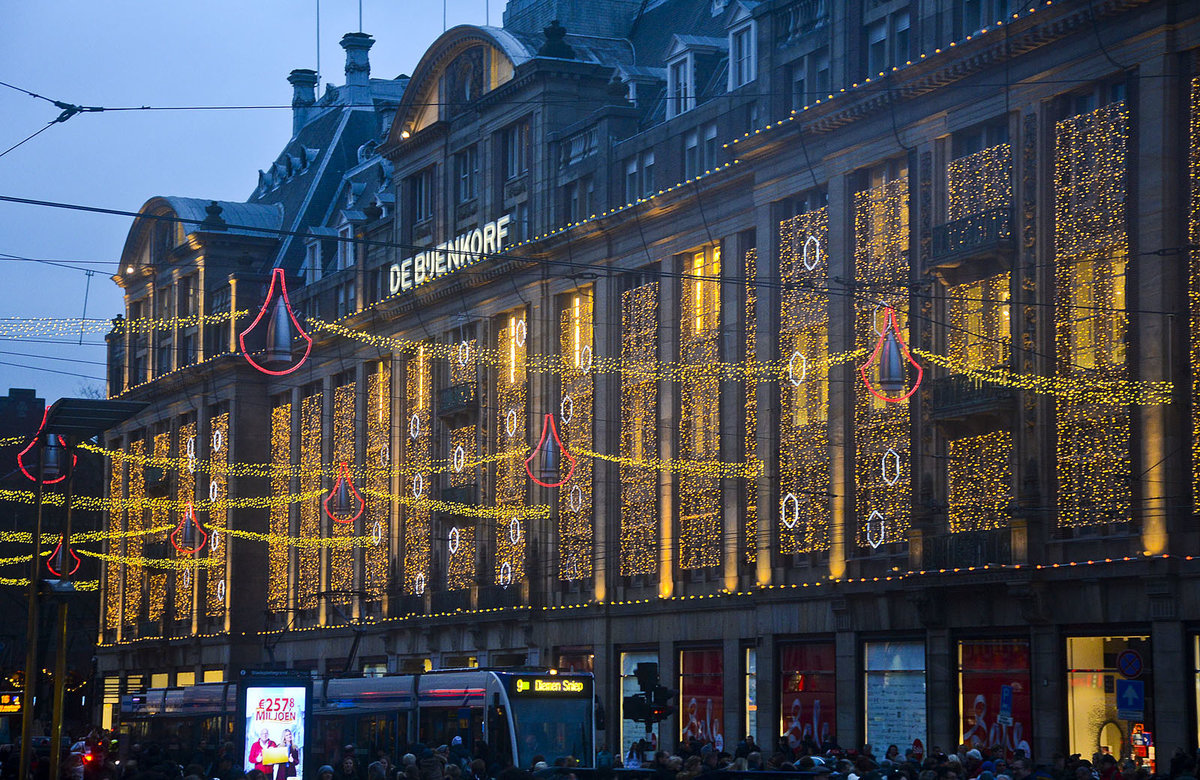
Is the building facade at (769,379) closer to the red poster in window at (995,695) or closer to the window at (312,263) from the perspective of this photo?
the red poster in window at (995,695)

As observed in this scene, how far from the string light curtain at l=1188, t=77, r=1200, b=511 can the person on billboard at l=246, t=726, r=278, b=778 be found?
16.4 meters

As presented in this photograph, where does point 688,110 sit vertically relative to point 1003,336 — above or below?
above

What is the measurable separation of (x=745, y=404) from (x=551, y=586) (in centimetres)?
1134

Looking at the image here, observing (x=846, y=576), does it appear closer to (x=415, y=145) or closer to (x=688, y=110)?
(x=688, y=110)

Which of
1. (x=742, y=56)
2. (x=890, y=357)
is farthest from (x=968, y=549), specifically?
(x=742, y=56)

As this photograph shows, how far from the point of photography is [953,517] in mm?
38844

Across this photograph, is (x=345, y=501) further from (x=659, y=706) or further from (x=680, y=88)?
(x=659, y=706)

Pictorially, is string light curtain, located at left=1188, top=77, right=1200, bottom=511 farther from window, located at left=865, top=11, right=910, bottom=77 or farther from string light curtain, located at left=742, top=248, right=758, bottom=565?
string light curtain, located at left=742, top=248, right=758, bottom=565

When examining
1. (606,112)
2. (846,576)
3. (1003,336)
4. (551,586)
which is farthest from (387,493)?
(1003,336)

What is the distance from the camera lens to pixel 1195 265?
111 feet

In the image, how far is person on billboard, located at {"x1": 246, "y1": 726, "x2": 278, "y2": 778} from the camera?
103 ft

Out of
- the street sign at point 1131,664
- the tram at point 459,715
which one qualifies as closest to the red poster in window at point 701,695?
the tram at point 459,715

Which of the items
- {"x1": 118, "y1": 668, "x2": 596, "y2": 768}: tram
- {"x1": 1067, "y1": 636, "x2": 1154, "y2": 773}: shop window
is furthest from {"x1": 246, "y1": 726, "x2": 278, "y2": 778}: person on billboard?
{"x1": 1067, "y1": 636, "x2": 1154, "y2": 773}: shop window

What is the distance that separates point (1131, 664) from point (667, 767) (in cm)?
1280
